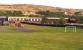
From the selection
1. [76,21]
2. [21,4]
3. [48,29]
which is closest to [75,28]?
[76,21]

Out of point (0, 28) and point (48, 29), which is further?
point (48, 29)

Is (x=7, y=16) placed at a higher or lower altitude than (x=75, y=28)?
higher

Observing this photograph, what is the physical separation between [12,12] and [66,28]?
298 centimetres

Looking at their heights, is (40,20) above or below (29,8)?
below

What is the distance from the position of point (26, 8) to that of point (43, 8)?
91 centimetres

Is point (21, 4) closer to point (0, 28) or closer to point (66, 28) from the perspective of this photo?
point (0, 28)

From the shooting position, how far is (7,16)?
1178 cm

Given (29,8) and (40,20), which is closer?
(29,8)

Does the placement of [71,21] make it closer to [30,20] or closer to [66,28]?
[66,28]

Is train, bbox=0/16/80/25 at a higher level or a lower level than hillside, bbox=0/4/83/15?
lower

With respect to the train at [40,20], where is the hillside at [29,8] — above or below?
above

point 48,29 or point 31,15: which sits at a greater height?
point 31,15

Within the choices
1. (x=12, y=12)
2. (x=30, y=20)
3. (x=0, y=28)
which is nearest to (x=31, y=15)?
(x=30, y=20)

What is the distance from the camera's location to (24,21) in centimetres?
1166
